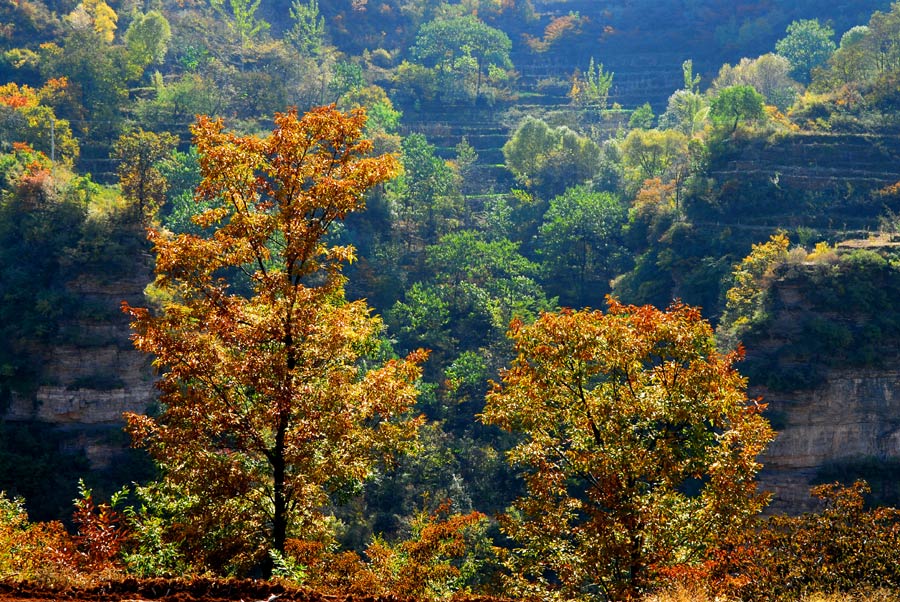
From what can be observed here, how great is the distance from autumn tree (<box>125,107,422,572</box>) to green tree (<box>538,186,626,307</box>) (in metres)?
39.6

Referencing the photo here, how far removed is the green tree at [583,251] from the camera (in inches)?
2121

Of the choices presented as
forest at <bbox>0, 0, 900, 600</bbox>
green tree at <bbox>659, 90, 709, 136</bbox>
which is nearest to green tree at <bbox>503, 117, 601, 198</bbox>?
forest at <bbox>0, 0, 900, 600</bbox>

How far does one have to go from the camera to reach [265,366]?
13.4m

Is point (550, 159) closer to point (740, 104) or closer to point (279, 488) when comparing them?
point (740, 104)

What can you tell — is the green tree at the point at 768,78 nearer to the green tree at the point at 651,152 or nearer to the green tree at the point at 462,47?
the green tree at the point at 651,152

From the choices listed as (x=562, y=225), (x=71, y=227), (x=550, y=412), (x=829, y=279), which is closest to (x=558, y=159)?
(x=562, y=225)

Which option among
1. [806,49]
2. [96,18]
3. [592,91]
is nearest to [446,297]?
[96,18]

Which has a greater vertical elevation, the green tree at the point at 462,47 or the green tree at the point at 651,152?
the green tree at the point at 462,47

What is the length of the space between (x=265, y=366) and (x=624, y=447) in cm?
514

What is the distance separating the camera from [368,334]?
46.8ft

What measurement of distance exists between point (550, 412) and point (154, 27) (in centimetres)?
6089

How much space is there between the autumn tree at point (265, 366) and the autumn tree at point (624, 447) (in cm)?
207

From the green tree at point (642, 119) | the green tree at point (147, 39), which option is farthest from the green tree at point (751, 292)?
the green tree at point (147, 39)

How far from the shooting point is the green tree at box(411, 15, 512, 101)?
270 ft
